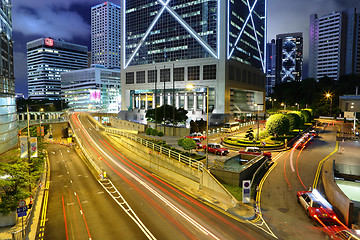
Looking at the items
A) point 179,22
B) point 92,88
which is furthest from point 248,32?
point 92,88

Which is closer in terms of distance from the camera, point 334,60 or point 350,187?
point 350,187

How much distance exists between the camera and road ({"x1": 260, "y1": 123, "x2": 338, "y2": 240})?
53.3 ft

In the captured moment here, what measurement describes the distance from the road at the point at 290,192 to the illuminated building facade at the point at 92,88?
150606 millimetres

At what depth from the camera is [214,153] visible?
37250 mm

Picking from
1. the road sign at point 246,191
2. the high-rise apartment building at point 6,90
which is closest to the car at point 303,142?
the road sign at point 246,191

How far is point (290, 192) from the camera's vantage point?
2295cm

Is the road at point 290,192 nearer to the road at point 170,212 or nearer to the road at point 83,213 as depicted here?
the road at point 170,212

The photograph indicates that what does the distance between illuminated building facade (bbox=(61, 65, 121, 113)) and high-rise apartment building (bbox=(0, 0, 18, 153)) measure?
439ft

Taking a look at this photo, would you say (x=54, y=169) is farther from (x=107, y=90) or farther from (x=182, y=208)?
(x=107, y=90)

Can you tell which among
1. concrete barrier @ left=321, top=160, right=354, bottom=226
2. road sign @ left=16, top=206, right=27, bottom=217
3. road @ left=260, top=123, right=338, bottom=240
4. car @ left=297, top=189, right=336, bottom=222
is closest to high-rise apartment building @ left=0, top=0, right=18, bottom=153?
road sign @ left=16, top=206, right=27, bottom=217

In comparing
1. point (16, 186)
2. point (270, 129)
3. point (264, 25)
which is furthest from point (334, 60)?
point (16, 186)

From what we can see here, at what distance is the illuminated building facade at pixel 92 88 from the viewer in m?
177

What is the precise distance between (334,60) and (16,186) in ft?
774

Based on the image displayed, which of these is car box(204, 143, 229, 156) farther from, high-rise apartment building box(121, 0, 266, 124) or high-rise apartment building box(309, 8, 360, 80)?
high-rise apartment building box(309, 8, 360, 80)
